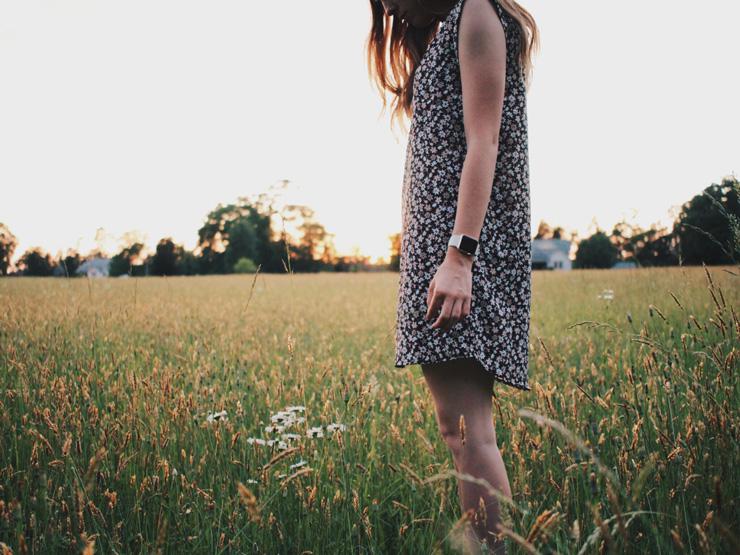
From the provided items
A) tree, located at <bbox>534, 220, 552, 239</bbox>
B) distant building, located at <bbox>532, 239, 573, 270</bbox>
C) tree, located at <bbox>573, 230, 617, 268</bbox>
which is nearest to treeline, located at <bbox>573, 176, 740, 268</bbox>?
tree, located at <bbox>573, 230, 617, 268</bbox>

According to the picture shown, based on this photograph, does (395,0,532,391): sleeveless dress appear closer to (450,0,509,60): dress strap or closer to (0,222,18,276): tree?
(450,0,509,60): dress strap

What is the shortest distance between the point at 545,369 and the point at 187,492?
274cm

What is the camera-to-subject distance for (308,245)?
3287 inches

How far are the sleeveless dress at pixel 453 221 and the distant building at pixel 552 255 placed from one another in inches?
3459

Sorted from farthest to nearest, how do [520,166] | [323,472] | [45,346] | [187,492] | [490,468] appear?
[45,346] → [323,472] → [187,492] → [520,166] → [490,468]

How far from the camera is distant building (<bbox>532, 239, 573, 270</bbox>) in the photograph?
288 feet

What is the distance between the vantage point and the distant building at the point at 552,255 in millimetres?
87925

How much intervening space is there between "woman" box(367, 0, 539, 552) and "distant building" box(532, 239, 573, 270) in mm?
87865

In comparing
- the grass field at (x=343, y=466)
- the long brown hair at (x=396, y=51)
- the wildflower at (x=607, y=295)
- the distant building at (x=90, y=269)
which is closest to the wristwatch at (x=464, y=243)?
the grass field at (x=343, y=466)

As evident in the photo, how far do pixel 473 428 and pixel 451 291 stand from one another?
0.45 meters

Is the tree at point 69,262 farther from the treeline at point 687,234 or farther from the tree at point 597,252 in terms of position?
the tree at point 597,252

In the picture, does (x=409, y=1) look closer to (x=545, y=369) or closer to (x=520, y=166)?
(x=520, y=166)

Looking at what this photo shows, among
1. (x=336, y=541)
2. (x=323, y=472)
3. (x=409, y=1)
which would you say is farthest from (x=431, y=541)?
(x=409, y=1)

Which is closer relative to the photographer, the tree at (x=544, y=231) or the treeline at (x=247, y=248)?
the treeline at (x=247, y=248)
